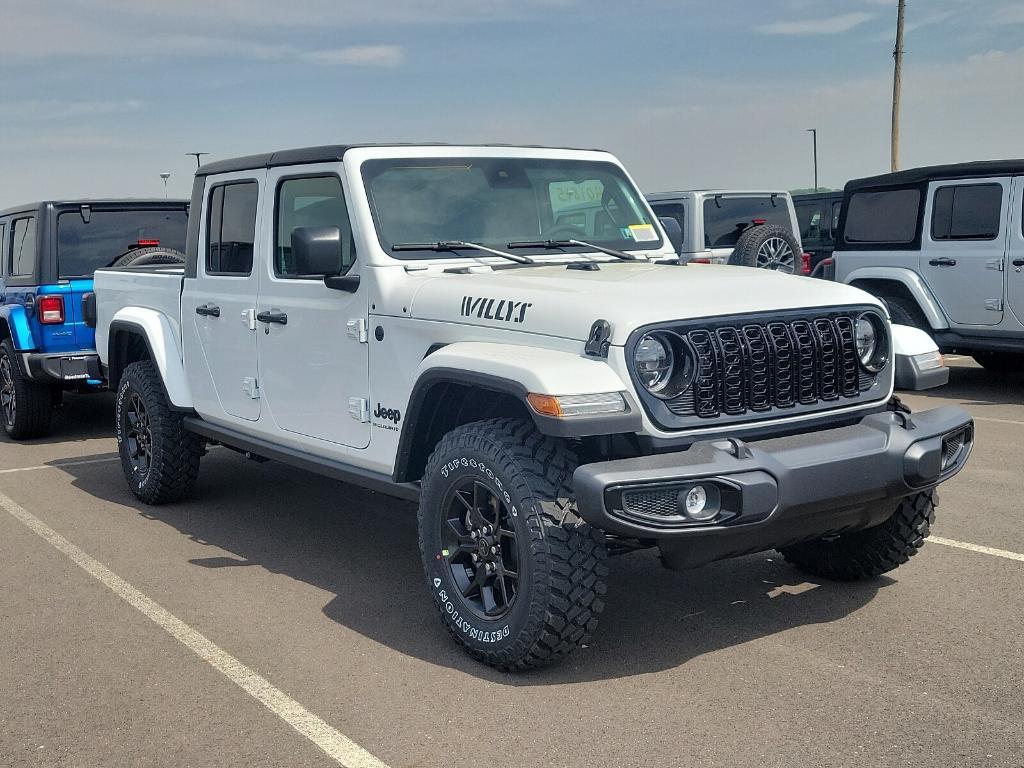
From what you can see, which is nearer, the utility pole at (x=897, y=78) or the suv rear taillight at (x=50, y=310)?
the suv rear taillight at (x=50, y=310)

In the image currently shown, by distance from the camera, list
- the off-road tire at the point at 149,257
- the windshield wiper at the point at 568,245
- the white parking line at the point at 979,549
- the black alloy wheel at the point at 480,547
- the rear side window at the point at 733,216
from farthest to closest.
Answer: the rear side window at the point at 733,216 < the off-road tire at the point at 149,257 < the white parking line at the point at 979,549 < the windshield wiper at the point at 568,245 < the black alloy wheel at the point at 480,547

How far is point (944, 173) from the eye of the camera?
441 inches

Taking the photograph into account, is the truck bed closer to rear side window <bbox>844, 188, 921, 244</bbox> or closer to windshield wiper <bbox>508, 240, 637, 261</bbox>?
windshield wiper <bbox>508, 240, 637, 261</bbox>

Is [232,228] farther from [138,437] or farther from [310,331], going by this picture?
[138,437]

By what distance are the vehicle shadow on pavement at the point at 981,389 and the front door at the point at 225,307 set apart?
6.34 m

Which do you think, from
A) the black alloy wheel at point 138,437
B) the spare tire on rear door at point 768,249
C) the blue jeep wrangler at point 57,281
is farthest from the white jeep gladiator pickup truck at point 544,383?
the spare tire on rear door at point 768,249

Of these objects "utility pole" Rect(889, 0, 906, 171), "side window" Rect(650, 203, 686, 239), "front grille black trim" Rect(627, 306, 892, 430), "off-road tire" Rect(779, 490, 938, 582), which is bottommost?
"off-road tire" Rect(779, 490, 938, 582)

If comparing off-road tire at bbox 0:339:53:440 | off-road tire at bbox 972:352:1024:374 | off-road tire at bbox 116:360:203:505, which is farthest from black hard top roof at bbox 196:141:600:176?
off-road tire at bbox 972:352:1024:374

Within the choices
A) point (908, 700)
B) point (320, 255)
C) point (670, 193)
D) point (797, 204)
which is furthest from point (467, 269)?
point (797, 204)

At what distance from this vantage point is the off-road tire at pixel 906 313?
11.3 meters

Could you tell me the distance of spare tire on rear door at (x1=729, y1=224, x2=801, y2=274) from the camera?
1244cm

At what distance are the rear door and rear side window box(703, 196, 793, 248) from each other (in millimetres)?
3123

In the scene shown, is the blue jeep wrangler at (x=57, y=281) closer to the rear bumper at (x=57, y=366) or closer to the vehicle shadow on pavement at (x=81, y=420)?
the rear bumper at (x=57, y=366)

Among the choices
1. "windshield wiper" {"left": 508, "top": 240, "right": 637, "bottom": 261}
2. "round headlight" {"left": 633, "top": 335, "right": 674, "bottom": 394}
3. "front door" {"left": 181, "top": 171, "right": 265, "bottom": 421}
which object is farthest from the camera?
"front door" {"left": 181, "top": 171, "right": 265, "bottom": 421}
